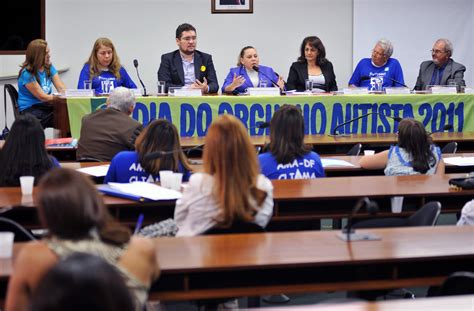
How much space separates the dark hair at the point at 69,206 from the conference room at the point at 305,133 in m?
0.53

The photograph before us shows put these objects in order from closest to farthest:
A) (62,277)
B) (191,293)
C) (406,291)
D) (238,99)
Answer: (62,277)
(191,293)
(406,291)
(238,99)

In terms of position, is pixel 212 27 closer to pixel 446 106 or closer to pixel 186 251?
pixel 446 106

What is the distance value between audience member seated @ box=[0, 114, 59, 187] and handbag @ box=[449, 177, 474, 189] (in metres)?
2.22

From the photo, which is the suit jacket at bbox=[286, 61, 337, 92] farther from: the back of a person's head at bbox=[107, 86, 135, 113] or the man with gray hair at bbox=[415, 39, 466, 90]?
the back of a person's head at bbox=[107, 86, 135, 113]

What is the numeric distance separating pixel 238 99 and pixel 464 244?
496 centimetres

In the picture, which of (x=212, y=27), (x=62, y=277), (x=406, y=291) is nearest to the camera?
(x=62, y=277)

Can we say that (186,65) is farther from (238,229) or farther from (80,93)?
(238,229)

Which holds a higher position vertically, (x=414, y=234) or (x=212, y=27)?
(x=212, y=27)

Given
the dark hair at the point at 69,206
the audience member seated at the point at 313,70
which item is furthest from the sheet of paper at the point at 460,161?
the dark hair at the point at 69,206

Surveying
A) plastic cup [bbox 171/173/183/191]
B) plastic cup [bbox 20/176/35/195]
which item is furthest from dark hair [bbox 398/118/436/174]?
plastic cup [bbox 20/176/35/195]

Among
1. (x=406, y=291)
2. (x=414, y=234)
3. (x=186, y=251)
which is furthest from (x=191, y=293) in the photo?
(x=406, y=291)

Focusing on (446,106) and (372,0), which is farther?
(372,0)

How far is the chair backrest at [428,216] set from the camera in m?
3.97

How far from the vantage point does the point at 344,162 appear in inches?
245
